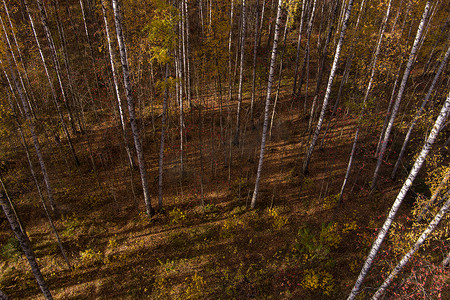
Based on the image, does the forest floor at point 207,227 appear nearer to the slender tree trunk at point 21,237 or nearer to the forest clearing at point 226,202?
the forest clearing at point 226,202

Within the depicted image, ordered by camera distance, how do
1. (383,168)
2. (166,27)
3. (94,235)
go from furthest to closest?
(383,168)
(94,235)
(166,27)

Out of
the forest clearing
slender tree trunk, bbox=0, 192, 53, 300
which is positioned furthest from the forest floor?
slender tree trunk, bbox=0, 192, 53, 300

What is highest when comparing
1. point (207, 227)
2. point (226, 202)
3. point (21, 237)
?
point (21, 237)

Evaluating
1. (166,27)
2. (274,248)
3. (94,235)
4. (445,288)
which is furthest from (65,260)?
(445,288)

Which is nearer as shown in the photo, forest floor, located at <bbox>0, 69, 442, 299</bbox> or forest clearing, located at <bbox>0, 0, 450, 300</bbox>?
forest clearing, located at <bbox>0, 0, 450, 300</bbox>

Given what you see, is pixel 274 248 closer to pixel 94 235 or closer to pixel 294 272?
pixel 294 272

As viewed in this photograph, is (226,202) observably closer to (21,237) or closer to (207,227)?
(207,227)

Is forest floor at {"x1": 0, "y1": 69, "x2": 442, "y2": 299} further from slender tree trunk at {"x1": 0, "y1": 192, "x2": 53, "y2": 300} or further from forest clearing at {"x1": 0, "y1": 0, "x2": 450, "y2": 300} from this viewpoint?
slender tree trunk at {"x1": 0, "y1": 192, "x2": 53, "y2": 300}

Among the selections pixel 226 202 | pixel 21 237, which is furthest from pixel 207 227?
pixel 21 237
